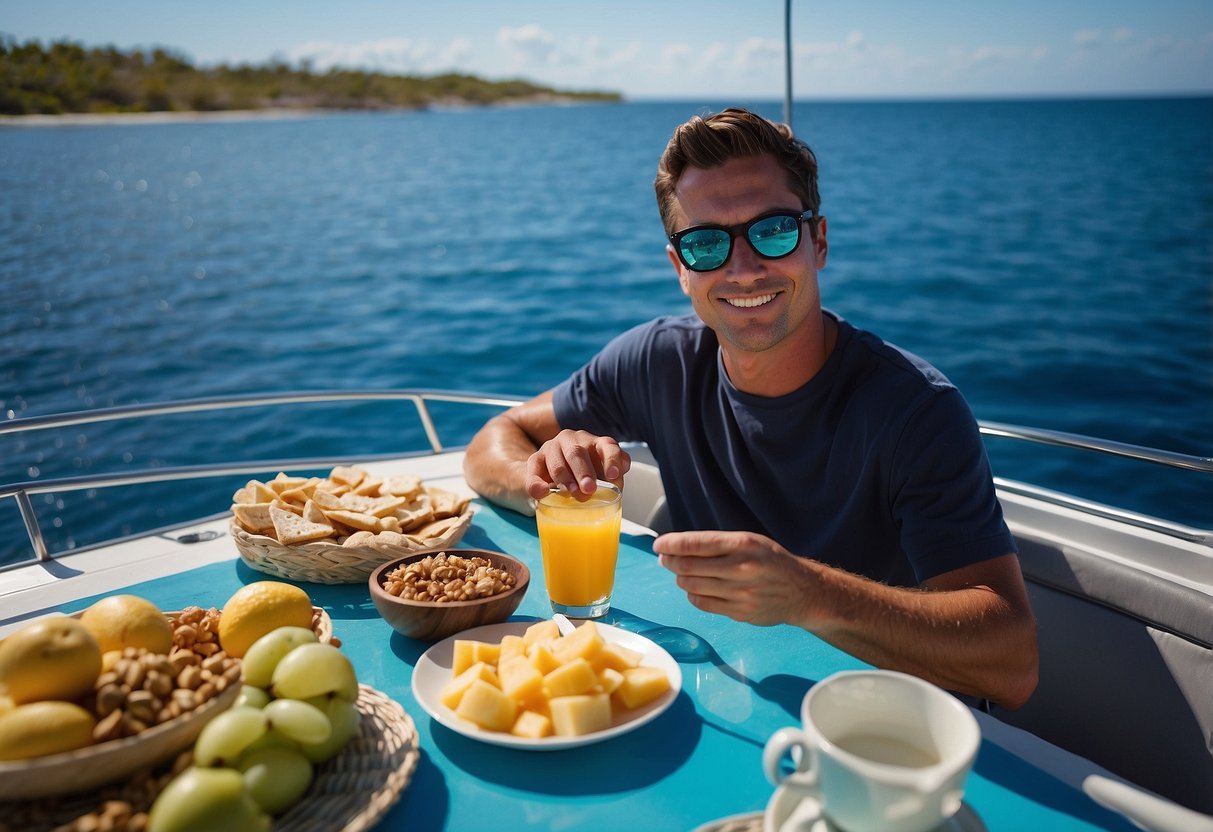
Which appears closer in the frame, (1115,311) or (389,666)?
(389,666)

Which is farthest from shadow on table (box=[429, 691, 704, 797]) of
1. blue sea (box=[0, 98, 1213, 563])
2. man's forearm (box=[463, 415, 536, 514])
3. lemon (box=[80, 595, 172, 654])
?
blue sea (box=[0, 98, 1213, 563])

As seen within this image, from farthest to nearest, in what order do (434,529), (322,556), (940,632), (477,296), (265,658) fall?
(477,296) < (434,529) < (322,556) < (940,632) < (265,658)

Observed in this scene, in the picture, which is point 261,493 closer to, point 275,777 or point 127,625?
point 127,625

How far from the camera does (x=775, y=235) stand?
5.42ft

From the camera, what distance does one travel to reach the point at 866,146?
117 feet

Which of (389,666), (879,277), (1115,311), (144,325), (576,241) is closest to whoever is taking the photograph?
(389,666)

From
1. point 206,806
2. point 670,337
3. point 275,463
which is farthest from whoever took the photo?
point 275,463

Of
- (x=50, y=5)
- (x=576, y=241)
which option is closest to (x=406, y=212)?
(x=576, y=241)

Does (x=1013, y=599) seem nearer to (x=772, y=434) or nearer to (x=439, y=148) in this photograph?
(x=772, y=434)

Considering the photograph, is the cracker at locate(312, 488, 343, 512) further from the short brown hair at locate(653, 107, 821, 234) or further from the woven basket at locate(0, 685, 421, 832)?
the short brown hair at locate(653, 107, 821, 234)

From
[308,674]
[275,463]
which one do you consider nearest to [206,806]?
[308,674]

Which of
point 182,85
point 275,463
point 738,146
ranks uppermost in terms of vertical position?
point 182,85

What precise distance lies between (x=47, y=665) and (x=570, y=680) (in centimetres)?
50

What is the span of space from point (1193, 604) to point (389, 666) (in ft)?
4.13
